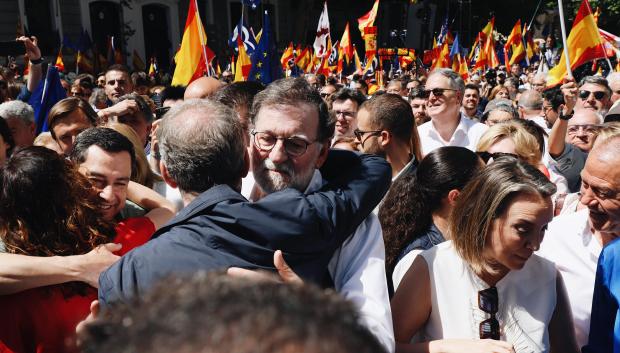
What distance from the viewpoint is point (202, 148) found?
171cm

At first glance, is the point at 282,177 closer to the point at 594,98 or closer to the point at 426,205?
the point at 426,205

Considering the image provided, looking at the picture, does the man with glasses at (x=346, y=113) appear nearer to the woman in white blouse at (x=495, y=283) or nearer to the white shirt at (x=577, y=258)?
the white shirt at (x=577, y=258)

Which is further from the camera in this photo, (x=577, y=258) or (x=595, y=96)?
(x=595, y=96)

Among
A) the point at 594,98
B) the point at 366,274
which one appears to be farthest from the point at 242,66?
the point at 366,274

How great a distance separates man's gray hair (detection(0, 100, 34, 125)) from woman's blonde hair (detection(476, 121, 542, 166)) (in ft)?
10.1

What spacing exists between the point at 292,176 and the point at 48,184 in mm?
811

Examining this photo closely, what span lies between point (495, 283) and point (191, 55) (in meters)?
4.88

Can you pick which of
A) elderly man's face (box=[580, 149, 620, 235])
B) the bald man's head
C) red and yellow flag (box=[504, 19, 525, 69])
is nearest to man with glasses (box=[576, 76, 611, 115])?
the bald man's head

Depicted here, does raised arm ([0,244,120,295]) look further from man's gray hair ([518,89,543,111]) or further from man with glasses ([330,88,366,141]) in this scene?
man's gray hair ([518,89,543,111])

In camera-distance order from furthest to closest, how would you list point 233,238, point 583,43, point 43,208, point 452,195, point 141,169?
point 583,43
point 141,169
point 452,195
point 43,208
point 233,238

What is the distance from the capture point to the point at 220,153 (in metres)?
1.72

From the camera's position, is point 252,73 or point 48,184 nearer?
point 48,184

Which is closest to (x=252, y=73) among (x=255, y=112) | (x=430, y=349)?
(x=255, y=112)

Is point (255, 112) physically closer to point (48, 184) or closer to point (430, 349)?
point (48, 184)
